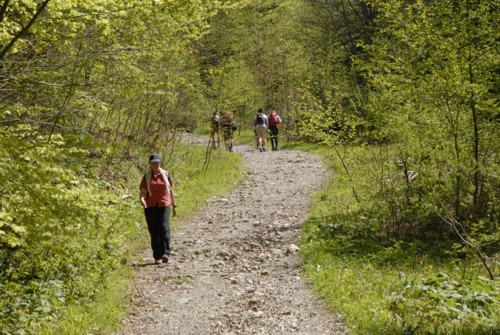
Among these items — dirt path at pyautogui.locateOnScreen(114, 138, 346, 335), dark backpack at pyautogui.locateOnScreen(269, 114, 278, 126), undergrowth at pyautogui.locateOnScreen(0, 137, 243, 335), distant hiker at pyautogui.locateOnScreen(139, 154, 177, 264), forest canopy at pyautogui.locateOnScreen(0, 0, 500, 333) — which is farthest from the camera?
dark backpack at pyautogui.locateOnScreen(269, 114, 278, 126)

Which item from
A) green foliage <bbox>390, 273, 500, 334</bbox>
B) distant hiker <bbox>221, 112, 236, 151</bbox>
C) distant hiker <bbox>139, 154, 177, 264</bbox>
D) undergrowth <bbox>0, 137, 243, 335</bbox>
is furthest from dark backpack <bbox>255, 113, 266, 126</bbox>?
green foliage <bbox>390, 273, 500, 334</bbox>

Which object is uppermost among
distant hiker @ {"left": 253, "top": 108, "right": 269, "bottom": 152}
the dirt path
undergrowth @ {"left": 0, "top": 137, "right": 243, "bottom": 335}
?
distant hiker @ {"left": 253, "top": 108, "right": 269, "bottom": 152}

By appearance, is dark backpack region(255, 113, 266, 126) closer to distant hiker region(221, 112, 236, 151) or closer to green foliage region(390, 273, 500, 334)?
distant hiker region(221, 112, 236, 151)

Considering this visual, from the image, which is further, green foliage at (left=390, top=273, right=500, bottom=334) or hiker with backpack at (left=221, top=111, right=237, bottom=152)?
hiker with backpack at (left=221, top=111, right=237, bottom=152)

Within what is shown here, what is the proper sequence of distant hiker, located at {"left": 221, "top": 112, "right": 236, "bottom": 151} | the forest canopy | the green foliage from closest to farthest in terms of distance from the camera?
1. the forest canopy
2. the green foliage
3. distant hiker, located at {"left": 221, "top": 112, "right": 236, "bottom": 151}

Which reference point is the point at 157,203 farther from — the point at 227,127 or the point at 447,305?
the point at 227,127

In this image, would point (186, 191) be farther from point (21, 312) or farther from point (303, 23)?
point (303, 23)

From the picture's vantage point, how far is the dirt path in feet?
22.4

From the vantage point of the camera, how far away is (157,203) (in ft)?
29.8

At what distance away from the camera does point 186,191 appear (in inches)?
588

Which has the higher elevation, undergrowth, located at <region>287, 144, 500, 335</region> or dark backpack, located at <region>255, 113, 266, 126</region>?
dark backpack, located at <region>255, 113, 266, 126</region>

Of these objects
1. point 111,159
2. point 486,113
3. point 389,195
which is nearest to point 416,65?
point 486,113

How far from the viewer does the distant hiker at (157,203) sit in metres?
9.08

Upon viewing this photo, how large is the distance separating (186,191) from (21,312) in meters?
8.82
